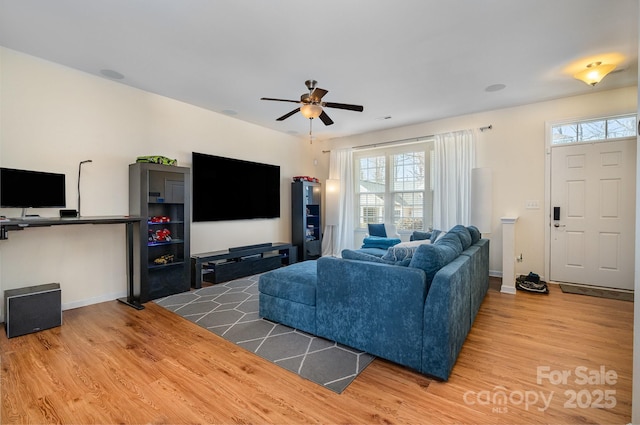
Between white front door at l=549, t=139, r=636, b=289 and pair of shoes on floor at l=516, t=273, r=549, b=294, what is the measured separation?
1.37 ft

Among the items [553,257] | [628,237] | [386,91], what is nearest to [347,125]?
[386,91]

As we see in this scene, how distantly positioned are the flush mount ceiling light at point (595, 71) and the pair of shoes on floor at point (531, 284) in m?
2.64

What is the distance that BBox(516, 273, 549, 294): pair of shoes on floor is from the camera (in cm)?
392

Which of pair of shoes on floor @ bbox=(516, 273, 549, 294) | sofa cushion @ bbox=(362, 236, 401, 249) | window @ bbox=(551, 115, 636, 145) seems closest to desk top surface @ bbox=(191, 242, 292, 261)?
sofa cushion @ bbox=(362, 236, 401, 249)

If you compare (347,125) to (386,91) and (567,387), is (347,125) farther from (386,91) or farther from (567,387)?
(567,387)

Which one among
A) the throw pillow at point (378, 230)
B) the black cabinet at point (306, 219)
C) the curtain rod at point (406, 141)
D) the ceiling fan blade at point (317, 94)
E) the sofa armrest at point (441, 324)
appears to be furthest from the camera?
the black cabinet at point (306, 219)

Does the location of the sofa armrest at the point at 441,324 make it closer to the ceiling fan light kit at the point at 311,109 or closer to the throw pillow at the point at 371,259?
the throw pillow at the point at 371,259

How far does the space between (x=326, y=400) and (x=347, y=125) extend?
4825mm

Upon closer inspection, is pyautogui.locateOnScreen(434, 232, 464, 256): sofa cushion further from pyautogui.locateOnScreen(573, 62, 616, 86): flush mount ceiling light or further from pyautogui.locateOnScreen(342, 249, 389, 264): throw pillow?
pyautogui.locateOnScreen(573, 62, 616, 86): flush mount ceiling light


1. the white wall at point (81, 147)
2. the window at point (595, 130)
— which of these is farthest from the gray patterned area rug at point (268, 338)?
the window at point (595, 130)

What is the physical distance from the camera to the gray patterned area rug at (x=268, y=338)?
2068 mm

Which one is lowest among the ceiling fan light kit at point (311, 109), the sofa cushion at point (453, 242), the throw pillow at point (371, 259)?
the throw pillow at point (371, 259)

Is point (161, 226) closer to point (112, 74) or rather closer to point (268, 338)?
point (112, 74)

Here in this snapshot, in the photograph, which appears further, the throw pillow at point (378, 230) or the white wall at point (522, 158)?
the throw pillow at point (378, 230)
